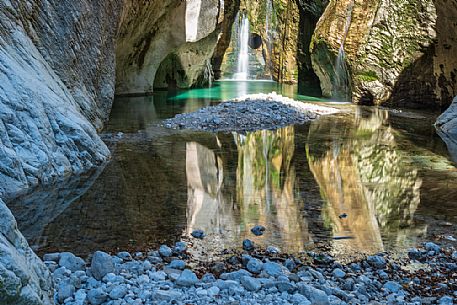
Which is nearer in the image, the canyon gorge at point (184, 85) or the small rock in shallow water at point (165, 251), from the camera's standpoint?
the small rock in shallow water at point (165, 251)

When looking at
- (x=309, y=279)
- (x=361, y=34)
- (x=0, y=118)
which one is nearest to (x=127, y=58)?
→ (x=361, y=34)

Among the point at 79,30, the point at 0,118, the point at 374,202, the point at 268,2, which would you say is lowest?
the point at 374,202

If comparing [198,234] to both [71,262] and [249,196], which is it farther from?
[249,196]

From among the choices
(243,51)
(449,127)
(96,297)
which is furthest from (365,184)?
(243,51)

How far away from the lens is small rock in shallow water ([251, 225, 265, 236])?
5.91 metres

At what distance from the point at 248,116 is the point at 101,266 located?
37.3ft

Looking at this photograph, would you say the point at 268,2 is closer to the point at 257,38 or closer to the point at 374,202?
the point at 257,38

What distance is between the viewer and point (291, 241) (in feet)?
18.7

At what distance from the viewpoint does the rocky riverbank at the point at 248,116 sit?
14.4 meters

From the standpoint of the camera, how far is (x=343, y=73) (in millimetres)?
23625

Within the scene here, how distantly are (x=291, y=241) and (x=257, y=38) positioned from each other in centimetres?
3495

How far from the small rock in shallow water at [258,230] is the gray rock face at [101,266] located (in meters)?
1.94

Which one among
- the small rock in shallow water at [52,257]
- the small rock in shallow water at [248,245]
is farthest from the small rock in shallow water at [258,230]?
the small rock in shallow water at [52,257]

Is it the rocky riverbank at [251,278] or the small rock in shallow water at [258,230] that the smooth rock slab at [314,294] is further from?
the small rock in shallow water at [258,230]
